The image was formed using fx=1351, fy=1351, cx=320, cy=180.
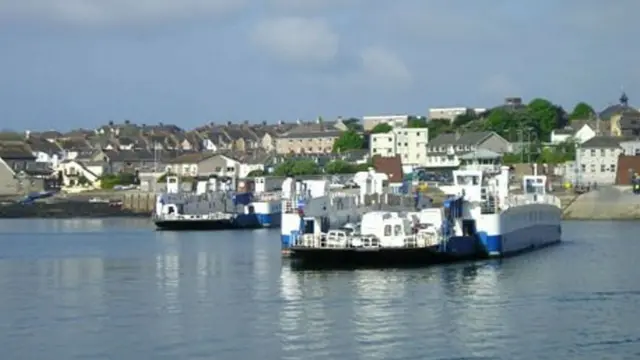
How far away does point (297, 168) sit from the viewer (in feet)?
347

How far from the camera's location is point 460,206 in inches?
1779

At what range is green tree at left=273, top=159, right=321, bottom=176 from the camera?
343 ft

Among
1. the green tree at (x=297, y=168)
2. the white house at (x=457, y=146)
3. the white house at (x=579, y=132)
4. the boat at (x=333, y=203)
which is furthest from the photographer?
the white house at (x=579, y=132)

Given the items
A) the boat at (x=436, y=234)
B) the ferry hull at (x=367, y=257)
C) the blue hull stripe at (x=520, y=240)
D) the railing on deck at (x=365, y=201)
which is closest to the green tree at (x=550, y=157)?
A: the blue hull stripe at (x=520, y=240)

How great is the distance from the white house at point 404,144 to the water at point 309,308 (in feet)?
227

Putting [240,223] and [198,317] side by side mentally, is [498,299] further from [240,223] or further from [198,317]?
[240,223]

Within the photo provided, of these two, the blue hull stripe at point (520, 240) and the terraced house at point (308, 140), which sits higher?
the terraced house at point (308, 140)

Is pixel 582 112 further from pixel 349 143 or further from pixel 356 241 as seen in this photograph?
pixel 356 241

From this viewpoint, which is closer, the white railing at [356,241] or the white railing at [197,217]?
the white railing at [356,241]

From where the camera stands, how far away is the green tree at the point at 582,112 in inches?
5241

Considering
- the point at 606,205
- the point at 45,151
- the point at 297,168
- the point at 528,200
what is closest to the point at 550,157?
the point at 297,168

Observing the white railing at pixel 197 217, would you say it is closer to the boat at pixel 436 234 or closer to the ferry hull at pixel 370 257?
the boat at pixel 436 234

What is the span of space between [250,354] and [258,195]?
55.0 metres

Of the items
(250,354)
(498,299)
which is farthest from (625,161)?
(250,354)
